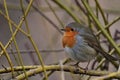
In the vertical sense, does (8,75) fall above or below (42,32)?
below

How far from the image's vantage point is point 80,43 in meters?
3.64

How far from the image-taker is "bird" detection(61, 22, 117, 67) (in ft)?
11.6

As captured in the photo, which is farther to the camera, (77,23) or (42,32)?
(42,32)

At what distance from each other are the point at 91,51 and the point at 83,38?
0.52 feet

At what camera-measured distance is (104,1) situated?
6.18 meters

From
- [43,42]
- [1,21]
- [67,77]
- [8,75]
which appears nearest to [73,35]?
[67,77]

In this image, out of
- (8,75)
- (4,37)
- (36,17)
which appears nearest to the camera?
(8,75)

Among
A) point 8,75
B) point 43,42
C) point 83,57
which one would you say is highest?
point 43,42

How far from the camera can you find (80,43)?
3.64m

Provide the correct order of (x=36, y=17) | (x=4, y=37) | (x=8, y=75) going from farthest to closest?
1. (x=36, y=17)
2. (x=4, y=37)
3. (x=8, y=75)

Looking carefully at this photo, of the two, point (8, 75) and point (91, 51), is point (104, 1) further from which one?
point (8, 75)

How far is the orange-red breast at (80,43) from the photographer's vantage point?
3525mm

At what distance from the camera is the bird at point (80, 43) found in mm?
3521

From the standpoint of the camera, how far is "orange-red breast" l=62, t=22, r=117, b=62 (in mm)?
3525
